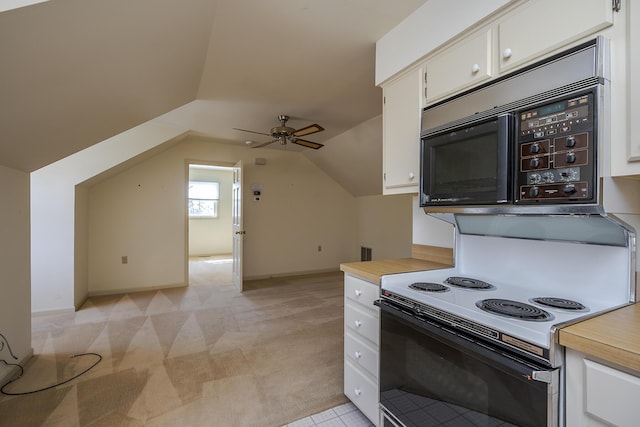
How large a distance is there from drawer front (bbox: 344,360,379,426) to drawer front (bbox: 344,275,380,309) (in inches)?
17.2

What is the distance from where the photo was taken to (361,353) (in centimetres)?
171

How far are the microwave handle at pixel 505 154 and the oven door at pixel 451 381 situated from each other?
607 mm

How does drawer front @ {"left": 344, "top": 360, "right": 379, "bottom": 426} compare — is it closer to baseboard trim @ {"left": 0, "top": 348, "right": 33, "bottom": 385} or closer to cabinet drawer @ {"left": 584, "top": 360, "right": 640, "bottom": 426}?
cabinet drawer @ {"left": 584, "top": 360, "right": 640, "bottom": 426}

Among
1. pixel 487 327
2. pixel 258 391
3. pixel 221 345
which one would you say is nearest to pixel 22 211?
pixel 221 345

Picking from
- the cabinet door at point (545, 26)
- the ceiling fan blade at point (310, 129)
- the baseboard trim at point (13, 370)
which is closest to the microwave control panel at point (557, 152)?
the cabinet door at point (545, 26)

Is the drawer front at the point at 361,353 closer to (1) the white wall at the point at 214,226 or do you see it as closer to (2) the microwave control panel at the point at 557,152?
(2) the microwave control panel at the point at 557,152

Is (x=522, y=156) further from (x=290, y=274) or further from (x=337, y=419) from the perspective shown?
(x=290, y=274)

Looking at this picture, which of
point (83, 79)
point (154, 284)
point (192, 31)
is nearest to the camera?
point (83, 79)

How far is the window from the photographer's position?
26.5ft

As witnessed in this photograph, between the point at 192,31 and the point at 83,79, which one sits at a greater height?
the point at 192,31

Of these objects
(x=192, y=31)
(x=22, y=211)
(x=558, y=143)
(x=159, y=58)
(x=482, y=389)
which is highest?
(x=192, y=31)

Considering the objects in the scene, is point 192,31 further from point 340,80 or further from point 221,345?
point 221,345

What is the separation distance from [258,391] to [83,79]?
2234 mm

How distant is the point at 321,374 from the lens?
2242 millimetres
